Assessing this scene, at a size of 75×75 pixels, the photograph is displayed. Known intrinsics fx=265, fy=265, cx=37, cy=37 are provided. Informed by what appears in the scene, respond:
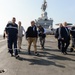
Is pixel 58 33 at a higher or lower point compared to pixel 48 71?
higher

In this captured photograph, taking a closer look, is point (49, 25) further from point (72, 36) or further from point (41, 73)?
point (41, 73)

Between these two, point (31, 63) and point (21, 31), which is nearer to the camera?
point (31, 63)

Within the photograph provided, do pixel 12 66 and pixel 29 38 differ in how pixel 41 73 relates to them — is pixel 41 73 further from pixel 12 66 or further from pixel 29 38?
pixel 29 38

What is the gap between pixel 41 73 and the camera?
933 cm

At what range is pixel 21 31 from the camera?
17.7 meters

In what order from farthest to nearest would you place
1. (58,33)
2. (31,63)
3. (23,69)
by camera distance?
1. (58,33)
2. (31,63)
3. (23,69)

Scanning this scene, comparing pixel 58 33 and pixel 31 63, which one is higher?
pixel 58 33

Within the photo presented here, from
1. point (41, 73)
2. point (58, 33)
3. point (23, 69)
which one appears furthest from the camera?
point (58, 33)

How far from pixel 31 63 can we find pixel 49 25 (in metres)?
94.7

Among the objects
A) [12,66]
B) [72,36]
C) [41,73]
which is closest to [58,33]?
[72,36]

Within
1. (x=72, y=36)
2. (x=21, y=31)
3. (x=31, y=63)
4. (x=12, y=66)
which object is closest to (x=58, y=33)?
(x=72, y=36)

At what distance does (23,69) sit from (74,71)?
1.93 m

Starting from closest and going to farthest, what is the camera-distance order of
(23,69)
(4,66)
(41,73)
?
(41,73)
(23,69)
(4,66)

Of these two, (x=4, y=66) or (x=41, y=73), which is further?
(x=4, y=66)
